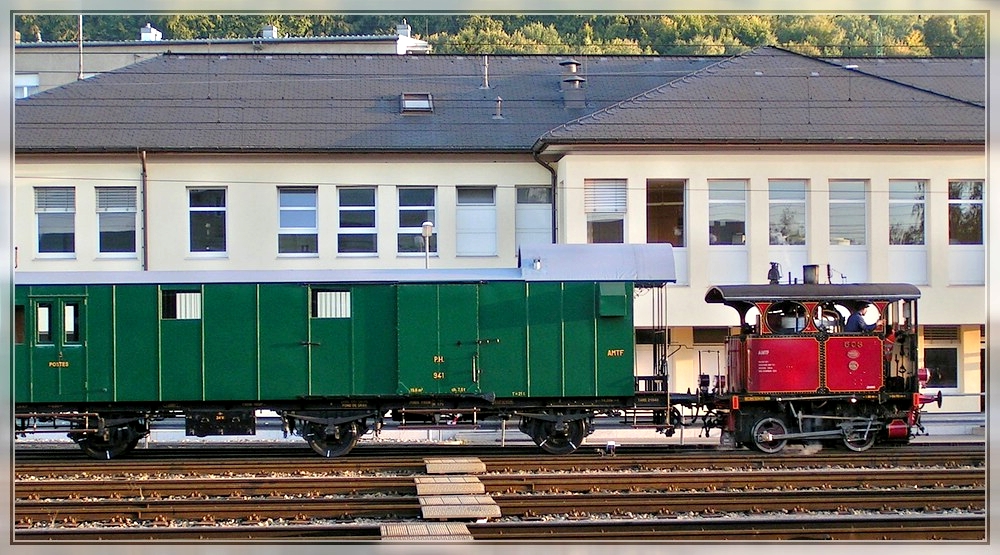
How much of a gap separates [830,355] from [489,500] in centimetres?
782

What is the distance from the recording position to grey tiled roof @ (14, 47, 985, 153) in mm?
25828

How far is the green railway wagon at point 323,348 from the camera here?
17.9 m

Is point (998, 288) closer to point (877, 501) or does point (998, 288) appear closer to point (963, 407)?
point (877, 501)

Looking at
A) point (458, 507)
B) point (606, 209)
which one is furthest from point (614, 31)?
point (458, 507)

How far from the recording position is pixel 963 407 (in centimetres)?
2589

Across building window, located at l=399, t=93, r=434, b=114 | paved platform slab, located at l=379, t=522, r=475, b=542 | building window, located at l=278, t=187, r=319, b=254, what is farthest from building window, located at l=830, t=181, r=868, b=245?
paved platform slab, located at l=379, t=522, r=475, b=542

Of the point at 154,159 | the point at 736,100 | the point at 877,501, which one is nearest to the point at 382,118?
the point at 154,159

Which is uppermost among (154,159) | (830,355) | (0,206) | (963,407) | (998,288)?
(154,159)

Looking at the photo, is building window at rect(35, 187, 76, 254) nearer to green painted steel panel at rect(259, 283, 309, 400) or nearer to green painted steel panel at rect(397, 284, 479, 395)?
green painted steel panel at rect(259, 283, 309, 400)

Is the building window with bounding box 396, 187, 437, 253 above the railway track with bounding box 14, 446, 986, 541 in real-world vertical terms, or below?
above

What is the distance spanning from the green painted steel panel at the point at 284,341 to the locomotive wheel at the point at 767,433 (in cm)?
758

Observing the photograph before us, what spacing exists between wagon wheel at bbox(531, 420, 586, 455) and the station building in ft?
23.2

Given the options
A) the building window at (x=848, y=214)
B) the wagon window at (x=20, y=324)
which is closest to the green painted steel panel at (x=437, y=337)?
the wagon window at (x=20, y=324)

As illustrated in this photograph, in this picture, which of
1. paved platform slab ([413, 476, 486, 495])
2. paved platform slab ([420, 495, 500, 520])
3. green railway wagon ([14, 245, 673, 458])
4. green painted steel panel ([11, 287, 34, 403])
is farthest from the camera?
green railway wagon ([14, 245, 673, 458])
